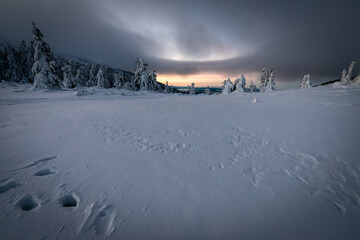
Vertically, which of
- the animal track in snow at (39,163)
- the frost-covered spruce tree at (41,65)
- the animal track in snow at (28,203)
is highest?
the frost-covered spruce tree at (41,65)

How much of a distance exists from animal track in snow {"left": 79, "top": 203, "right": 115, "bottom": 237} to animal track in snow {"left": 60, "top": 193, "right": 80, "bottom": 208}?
40 centimetres

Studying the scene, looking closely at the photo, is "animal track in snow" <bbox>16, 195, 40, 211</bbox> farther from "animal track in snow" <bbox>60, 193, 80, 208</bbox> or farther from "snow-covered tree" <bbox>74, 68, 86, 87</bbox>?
"snow-covered tree" <bbox>74, 68, 86, 87</bbox>

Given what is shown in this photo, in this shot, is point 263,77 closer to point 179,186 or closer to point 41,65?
point 179,186

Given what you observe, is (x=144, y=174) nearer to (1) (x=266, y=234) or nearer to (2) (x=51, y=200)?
(2) (x=51, y=200)

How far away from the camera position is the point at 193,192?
256 centimetres

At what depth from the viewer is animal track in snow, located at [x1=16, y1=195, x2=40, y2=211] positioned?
7.28 ft

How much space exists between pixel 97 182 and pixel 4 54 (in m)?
65.5

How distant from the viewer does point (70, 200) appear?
2.42m

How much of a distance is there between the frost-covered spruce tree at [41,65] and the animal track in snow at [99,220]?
1152 inches

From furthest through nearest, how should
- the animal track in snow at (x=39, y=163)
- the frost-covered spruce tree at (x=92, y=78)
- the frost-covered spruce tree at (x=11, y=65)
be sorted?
the frost-covered spruce tree at (x=92, y=78), the frost-covered spruce tree at (x=11, y=65), the animal track in snow at (x=39, y=163)

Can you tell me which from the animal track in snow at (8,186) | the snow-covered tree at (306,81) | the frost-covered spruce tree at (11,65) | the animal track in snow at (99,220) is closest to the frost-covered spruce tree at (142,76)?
the animal track in snow at (8,186)

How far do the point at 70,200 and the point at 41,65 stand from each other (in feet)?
103

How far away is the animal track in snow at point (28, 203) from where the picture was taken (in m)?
2.22

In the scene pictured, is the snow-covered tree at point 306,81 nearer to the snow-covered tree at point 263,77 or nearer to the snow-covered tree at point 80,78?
the snow-covered tree at point 263,77
